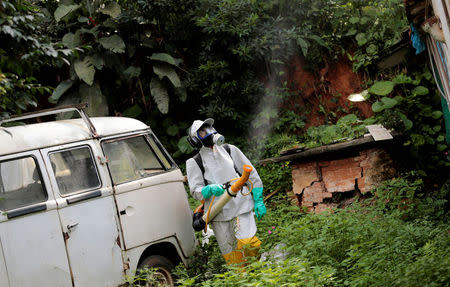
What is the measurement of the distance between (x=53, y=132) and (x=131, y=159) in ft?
3.38

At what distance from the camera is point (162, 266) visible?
20.9 feet

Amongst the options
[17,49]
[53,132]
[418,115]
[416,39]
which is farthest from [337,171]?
[17,49]

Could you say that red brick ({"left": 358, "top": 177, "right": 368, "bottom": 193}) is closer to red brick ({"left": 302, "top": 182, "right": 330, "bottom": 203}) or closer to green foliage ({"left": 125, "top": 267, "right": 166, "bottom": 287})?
red brick ({"left": 302, "top": 182, "right": 330, "bottom": 203})

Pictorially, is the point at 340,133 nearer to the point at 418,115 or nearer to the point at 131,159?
the point at 418,115

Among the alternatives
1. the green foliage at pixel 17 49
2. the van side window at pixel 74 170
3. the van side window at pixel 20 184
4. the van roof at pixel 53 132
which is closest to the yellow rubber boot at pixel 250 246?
the van side window at pixel 74 170

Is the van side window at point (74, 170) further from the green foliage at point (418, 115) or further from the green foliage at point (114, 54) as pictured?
the green foliage at point (114, 54)

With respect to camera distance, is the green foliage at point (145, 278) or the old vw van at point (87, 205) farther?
the green foliage at point (145, 278)

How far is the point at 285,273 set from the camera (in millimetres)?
4609

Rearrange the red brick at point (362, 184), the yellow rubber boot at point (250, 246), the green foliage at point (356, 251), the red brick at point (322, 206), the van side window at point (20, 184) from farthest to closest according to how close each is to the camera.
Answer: the red brick at point (322, 206), the red brick at point (362, 184), the yellow rubber boot at point (250, 246), the van side window at point (20, 184), the green foliage at point (356, 251)

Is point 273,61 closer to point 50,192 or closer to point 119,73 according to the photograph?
point 119,73

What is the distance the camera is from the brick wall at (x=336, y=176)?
29.1ft

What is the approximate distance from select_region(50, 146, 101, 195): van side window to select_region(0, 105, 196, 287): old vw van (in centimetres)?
1

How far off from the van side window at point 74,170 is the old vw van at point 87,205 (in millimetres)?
12

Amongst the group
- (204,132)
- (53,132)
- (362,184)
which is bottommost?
(362,184)
